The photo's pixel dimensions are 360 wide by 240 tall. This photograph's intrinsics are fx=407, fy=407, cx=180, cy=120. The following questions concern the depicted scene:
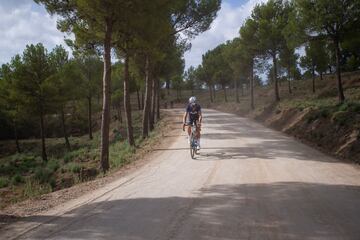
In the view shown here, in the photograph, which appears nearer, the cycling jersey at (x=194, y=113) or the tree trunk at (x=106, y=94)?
the cycling jersey at (x=194, y=113)

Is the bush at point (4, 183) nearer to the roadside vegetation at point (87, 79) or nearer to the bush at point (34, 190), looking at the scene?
the roadside vegetation at point (87, 79)

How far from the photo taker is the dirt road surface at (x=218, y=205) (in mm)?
6242

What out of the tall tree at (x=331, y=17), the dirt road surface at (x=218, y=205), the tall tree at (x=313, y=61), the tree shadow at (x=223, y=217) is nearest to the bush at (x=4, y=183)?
the dirt road surface at (x=218, y=205)

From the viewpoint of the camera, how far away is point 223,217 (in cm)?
686

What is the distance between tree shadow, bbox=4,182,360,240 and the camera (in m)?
6.13

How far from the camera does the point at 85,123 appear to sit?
56.7m

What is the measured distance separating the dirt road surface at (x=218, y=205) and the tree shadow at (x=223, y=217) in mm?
15

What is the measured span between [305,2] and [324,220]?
22.5 m

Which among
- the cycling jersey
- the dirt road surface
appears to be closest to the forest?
the cycling jersey

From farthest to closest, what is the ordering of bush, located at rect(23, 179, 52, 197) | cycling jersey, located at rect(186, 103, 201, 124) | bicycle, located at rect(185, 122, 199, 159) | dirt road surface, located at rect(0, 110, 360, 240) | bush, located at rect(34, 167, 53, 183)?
bush, located at rect(34, 167, 53, 183)
cycling jersey, located at rect(186, 103, 201, 124)
bicycle, located at rect(185, 122, 199, 159)
bush, located at rect(23, 179, 52, 197)
dirt road surface, located at rect(0, 110, 360, 240)

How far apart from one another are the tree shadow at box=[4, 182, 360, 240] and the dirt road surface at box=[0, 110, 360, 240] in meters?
0.01

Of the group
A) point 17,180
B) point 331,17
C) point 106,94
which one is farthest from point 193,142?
point 331,17

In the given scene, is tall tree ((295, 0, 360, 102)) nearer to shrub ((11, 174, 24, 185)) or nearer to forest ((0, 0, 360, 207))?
forest ((0, 0, 360, 207))

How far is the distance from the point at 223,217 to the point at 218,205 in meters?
0.80
